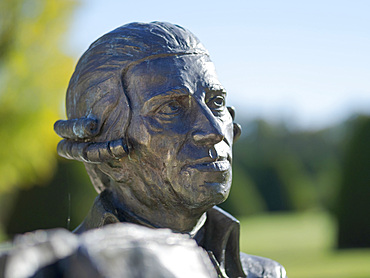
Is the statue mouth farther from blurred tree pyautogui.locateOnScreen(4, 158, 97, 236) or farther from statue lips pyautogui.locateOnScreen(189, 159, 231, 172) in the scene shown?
blurred tree pyautogui.locateOnScreen(4, 158, 97, 236)

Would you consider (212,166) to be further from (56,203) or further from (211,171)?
(56,203)

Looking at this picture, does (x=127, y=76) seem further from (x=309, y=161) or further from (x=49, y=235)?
(x=309, y=161)

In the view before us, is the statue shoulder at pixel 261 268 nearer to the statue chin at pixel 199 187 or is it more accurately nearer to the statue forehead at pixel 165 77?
the statue chin at pixel 199 187

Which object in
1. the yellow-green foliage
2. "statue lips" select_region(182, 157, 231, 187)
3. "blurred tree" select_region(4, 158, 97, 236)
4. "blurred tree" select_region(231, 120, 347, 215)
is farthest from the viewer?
"blurred tree" select_region(231, 120, 347, 215)

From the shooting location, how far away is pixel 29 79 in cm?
1599

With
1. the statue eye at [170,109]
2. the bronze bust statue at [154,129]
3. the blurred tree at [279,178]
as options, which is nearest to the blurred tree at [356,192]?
the blurred tree at [279,178]

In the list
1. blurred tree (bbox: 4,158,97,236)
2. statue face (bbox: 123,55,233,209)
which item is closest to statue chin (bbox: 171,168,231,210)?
statue face (bbox: 123,55,233,209)

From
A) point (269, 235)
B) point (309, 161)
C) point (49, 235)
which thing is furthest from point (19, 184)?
point (309, 161)

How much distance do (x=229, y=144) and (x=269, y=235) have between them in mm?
14597

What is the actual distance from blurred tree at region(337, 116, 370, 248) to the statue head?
35.6 feet

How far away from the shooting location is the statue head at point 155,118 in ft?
7.60

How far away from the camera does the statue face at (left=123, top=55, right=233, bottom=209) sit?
7.58 feet

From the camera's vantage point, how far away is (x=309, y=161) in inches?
1196

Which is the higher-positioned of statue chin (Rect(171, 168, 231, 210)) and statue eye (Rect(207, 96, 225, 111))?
statue eye (Rect(207, 96, 225, 111))
